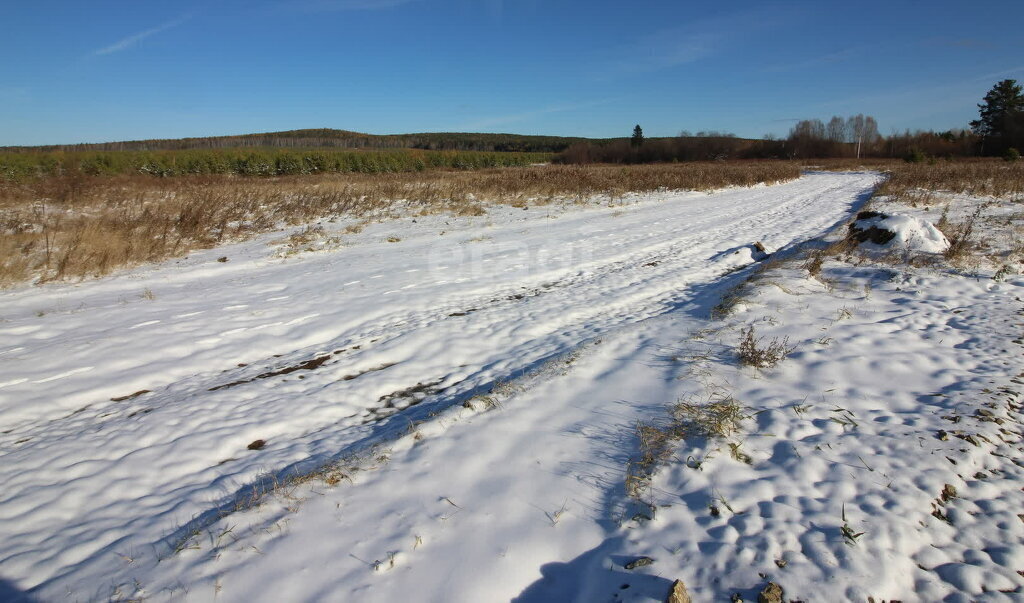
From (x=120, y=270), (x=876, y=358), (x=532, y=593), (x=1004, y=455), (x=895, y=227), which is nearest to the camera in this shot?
(x=532, y=593)

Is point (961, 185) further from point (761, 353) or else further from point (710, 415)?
point (710, 415)

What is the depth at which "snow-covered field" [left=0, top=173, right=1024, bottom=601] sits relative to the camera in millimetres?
2562

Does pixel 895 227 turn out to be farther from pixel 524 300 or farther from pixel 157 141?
pixel 157 141

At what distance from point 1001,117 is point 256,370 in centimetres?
8325

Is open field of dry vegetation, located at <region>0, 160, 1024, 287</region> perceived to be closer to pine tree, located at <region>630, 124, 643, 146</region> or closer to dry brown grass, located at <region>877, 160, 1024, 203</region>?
dry brown grass, located at <region>877, 160, 1024, 203</region>

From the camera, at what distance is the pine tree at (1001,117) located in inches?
2089

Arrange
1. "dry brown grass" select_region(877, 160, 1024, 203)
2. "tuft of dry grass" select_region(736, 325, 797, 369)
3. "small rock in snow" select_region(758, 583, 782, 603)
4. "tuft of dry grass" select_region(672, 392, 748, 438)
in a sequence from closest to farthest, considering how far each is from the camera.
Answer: "small rock in snow" select_region(758, 583, 782, 603) < "tuft of dry grass" select_region(672, 392, 748, 438) < "tuft of dry grass" select_region(736, 325, 797, 369) < "dry brown grass" select_region(877, 160, 1024, 203)

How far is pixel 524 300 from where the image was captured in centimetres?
754

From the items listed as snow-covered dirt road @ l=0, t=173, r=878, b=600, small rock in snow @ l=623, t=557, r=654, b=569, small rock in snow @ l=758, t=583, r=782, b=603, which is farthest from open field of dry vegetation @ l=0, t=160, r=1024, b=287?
small rock in snow @ l=758, t=583, r=782, b=603

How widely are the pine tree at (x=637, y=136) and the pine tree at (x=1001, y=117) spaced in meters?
44.2

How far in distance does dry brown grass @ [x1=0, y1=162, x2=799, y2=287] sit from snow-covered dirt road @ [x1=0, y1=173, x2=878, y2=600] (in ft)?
4.81

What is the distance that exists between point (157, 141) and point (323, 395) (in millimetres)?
117075

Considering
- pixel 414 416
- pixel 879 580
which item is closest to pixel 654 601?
pixel 879 580

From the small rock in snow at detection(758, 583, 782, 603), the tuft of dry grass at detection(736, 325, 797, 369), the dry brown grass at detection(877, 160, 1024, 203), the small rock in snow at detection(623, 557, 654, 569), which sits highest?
the dry brown grass at detection(877, 160, 1024, 203)
